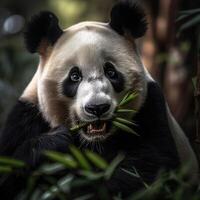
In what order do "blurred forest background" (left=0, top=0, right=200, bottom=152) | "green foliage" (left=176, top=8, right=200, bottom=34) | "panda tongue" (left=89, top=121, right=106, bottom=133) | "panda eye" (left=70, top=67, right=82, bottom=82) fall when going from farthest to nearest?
"blurred forest background" (left=0, top=0, right=200, bottom=152) → "panda eye" (left=70, top=67, right=82, bottom=82) → "panda tongue" (left=89, top=121, right=106, bottom=133) → "green foliage" (left=176, top=8, right=200, bottom=34)

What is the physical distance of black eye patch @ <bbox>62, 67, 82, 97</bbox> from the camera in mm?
4590

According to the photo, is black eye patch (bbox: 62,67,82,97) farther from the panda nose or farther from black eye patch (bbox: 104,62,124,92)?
the panda nose

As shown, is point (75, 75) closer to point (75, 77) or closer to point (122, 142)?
point (75, 77)

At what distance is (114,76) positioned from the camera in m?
4.64

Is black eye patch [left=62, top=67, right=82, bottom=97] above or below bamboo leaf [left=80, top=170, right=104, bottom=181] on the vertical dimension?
below

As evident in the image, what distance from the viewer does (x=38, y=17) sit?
16.0 ft

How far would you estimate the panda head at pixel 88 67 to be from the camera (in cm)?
441

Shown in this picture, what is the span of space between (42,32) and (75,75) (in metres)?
0.55

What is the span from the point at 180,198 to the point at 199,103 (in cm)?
103

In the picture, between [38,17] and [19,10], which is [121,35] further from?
[19,10]

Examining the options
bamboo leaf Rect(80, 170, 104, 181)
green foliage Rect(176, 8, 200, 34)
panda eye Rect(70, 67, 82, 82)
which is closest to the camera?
bamboo leaf Rect(80, 170, 104, 181)

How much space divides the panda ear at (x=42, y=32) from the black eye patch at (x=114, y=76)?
555 millimetres

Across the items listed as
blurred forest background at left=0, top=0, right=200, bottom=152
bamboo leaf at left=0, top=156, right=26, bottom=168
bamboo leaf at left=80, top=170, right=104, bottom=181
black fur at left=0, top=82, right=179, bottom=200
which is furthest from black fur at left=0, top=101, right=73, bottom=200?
blurred forest background at left=0, top=0, right=200, bottom=152

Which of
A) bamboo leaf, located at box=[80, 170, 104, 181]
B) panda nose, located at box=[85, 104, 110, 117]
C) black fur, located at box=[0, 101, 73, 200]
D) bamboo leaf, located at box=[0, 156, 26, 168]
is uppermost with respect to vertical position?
bamboo leaf, located at box=[0, 156, 26, 168]
